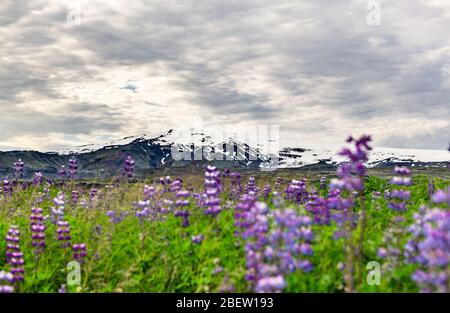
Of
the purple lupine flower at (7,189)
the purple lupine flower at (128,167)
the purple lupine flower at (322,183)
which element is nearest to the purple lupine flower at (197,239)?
the purple lupine flower at (128,167)

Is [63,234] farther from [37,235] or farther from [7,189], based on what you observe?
[7,189]

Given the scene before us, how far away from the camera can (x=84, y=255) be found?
7207 mm

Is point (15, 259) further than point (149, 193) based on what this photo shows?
No

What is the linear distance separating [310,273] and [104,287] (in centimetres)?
274

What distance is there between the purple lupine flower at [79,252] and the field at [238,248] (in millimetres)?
21

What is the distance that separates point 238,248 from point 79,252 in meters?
2.46

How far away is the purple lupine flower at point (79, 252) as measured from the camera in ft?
23.7

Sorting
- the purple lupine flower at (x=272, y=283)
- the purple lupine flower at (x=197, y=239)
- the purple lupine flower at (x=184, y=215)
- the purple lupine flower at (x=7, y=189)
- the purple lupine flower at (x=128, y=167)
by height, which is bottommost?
the purple lupine flower at (x=272, y=283)

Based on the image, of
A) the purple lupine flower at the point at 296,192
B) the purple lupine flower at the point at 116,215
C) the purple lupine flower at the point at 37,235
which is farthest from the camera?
the purple lupine flower at the point at 296,192

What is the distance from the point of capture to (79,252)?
25.1 ft

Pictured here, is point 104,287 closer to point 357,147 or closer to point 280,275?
point 280,275

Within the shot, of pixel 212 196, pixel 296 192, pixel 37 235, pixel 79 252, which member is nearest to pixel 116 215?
pixel 79 252

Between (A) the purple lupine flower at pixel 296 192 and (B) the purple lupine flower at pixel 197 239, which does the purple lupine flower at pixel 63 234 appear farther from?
(A) the purple lupine flower at pixel 296 192

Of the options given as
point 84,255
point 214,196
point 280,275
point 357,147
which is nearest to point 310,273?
point 280,275
